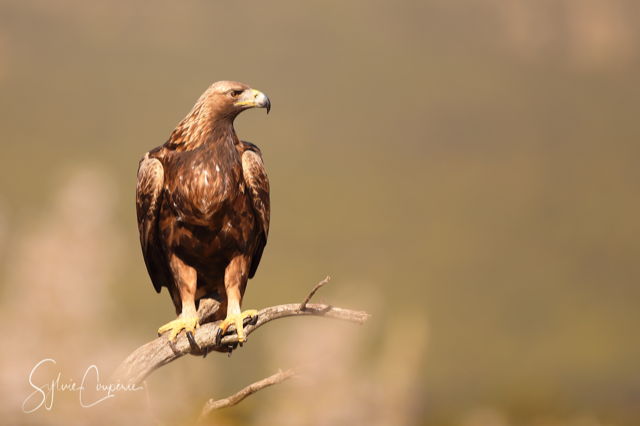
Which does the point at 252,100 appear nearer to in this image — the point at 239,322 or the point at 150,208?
the point at 150,208

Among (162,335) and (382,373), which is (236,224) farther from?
(382,373)

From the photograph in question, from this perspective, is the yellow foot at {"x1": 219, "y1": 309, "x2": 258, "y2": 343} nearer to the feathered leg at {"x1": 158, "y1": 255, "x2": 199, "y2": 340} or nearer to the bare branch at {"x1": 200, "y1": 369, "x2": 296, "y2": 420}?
the feathered leg at {"x1": 158, "y1": 255, "x2": 199, "y2": 340}

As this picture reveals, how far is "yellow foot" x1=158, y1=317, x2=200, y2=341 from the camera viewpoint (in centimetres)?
589

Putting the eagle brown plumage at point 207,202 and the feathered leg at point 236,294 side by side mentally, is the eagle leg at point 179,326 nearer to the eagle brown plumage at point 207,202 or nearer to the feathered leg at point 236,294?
the eagle brown plumage at point 207,202

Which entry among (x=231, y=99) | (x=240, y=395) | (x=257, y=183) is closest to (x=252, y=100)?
(x=231, y=99)

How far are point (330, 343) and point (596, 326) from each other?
259 feet

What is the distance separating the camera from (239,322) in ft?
19.7

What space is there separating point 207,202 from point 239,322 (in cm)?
100

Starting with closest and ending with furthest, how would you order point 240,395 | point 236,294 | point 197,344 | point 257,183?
1. point 240,395
2. point 197,344
3. point 236,294
4. point 257,183

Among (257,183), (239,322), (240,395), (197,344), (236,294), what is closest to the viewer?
(240,395)

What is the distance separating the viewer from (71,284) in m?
1.30

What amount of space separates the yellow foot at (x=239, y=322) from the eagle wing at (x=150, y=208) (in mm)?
827

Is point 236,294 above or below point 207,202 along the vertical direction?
below

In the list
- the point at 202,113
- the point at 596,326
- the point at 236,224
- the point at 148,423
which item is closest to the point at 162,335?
the point at 236,224
